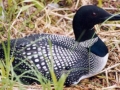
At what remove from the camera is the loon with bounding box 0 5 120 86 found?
3125 millimetres

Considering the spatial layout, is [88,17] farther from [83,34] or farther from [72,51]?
[72,51]

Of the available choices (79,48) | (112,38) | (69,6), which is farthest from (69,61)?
(69,6)

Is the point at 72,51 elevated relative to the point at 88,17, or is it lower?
lower

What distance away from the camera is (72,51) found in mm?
3250

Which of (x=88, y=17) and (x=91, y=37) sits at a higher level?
(x=88, y=17)

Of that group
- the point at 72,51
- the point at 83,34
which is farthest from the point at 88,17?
the point at 72,51

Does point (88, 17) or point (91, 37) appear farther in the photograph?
point (91, 37)

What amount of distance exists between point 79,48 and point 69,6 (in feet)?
3.17

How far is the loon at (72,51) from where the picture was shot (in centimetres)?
312

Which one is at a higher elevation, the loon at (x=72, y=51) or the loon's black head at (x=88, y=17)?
the loon's black head at (x=88, y=17)

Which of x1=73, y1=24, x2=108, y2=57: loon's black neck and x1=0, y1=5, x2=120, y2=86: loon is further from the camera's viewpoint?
x1=73, y1=24, x2=108, y2=57: loon's black neck

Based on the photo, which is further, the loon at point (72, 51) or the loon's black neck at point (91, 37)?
the loon's black neck at point (91, 37)

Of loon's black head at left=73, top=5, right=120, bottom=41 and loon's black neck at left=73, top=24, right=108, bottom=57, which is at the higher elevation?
loon's black head at left=73, top=5, right=120, bottom=41

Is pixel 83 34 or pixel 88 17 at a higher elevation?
pixel 88 17
